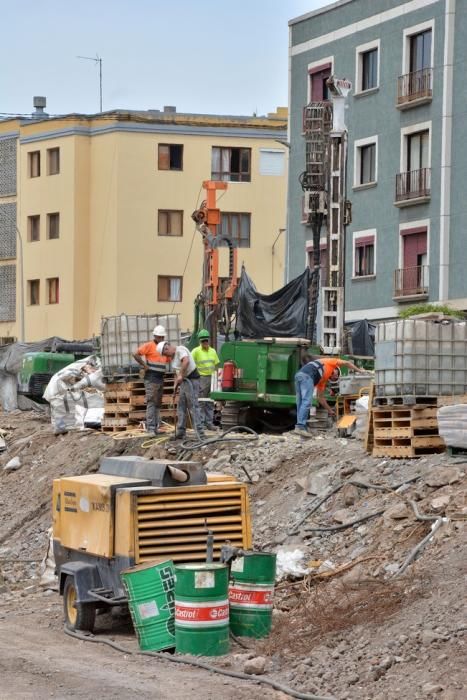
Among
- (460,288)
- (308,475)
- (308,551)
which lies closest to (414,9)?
(460,288)

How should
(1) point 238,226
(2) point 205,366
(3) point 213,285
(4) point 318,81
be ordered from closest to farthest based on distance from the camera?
(2) point 205,366 < (3) point 213,285 < (4) point 318,81 < (1) point 238,226

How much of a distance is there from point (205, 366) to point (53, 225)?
39.9 m

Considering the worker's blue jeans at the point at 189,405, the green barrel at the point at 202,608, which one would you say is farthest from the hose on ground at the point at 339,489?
the worker's blue jeans at the point at 189,405

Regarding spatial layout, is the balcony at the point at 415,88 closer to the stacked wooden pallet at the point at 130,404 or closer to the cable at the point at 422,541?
the stacked wooden pallet at the point at 130,404

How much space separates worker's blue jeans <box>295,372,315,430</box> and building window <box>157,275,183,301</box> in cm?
4010

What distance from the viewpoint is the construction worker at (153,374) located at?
84.9ft

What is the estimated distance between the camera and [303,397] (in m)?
24.5

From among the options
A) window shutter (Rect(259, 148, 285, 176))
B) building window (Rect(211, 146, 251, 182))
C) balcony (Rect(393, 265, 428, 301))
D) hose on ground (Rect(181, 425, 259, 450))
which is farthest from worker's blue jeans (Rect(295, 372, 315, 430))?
window shutter (Rect(259, 148, 285, 176))

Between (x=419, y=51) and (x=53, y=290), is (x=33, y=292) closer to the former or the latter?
(x=53, y=290)

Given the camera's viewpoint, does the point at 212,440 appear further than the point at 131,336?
No

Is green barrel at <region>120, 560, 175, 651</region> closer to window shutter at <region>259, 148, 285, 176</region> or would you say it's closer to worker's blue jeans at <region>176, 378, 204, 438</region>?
worker's blue jeans at <region>176, 378, 204, 438</region>

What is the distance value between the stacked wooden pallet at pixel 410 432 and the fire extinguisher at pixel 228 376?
7697 millimetres

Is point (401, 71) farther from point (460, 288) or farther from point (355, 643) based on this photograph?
point (355, 643)

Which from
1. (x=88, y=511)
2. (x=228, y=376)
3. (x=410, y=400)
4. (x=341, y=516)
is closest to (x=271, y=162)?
(x=228, y=376)
